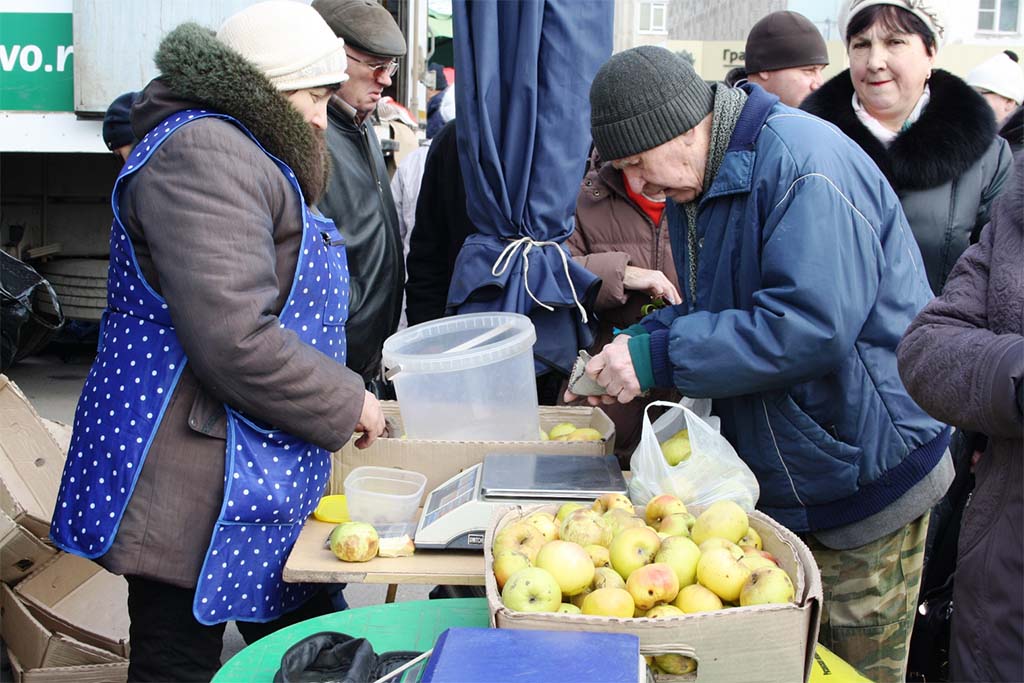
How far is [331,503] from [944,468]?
1405 mm

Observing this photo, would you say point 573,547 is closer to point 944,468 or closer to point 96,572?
point 944,468

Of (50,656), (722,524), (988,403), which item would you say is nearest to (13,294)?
(50,656)

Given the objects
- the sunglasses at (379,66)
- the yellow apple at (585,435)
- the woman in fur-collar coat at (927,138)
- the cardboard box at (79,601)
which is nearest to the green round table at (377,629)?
the yellow apple at (585,435)

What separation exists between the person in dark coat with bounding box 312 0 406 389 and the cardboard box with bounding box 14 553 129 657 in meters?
1.09

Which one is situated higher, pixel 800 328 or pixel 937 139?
pixel 937 139

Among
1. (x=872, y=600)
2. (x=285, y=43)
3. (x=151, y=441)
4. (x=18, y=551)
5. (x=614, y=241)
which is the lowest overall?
(x=18, y=551)

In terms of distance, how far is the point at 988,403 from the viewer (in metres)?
1.55

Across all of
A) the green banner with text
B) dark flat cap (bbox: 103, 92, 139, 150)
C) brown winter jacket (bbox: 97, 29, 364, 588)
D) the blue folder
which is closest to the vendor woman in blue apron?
brown winter jacket (bbox: 97, 29, 364, 588)

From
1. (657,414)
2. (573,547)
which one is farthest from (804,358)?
(657,414)

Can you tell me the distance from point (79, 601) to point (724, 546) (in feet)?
7.81

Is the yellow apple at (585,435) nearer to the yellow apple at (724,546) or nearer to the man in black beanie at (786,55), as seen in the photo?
the yellow apple at (724,546)

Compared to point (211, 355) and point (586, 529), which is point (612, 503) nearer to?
point (586, 529)

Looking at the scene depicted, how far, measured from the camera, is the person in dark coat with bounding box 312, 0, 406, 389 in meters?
3.19

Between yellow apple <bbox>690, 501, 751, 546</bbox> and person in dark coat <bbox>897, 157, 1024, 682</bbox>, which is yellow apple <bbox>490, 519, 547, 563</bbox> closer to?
yellow apple <bbox>690, 501, 751, 546</bbox>
